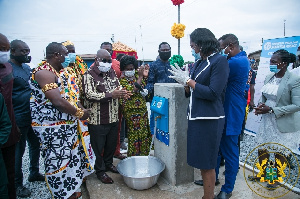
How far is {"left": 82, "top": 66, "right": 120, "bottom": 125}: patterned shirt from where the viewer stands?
3096mm

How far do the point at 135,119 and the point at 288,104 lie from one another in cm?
228

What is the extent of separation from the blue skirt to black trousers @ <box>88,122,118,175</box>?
148 centimetres

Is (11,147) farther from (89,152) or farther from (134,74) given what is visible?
(134,74)

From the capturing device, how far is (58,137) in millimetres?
2623

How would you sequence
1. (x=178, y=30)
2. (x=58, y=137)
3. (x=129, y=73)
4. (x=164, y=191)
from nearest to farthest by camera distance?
1. (x=58, y=137)
2. (x=164, y=191)
3. (x=129, y=73)
4. (x=178, y=30)

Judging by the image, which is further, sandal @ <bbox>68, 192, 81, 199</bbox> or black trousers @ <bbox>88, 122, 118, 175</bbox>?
black trousers @ <bbox>88, 122, 118, 175</bbox>

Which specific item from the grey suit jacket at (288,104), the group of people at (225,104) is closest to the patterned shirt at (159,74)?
the group of people at (225,104)

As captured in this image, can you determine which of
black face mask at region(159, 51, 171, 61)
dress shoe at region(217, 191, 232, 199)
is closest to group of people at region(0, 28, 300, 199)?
dress shoe at region(217, 191, 232, 199)

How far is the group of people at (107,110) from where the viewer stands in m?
2.31

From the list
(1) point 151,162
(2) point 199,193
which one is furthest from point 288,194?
(1) point 151,162

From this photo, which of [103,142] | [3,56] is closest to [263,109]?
[103,142]

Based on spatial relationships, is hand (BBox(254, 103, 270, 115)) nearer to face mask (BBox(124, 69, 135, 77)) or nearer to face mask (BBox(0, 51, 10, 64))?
face mask (BBox(124, 69, 135, 77))

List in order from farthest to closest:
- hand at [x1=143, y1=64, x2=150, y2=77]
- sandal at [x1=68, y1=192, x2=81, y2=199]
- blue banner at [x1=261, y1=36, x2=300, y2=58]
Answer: blue banner at [x1=261, y1=36, x2=300, y2=58] → hand at [x1=143, y1=64, x2=150, y2=77] → sandal at [x1=68, y1=192, x2=81, y2=199]

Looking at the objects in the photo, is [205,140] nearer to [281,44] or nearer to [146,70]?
[146,70]
